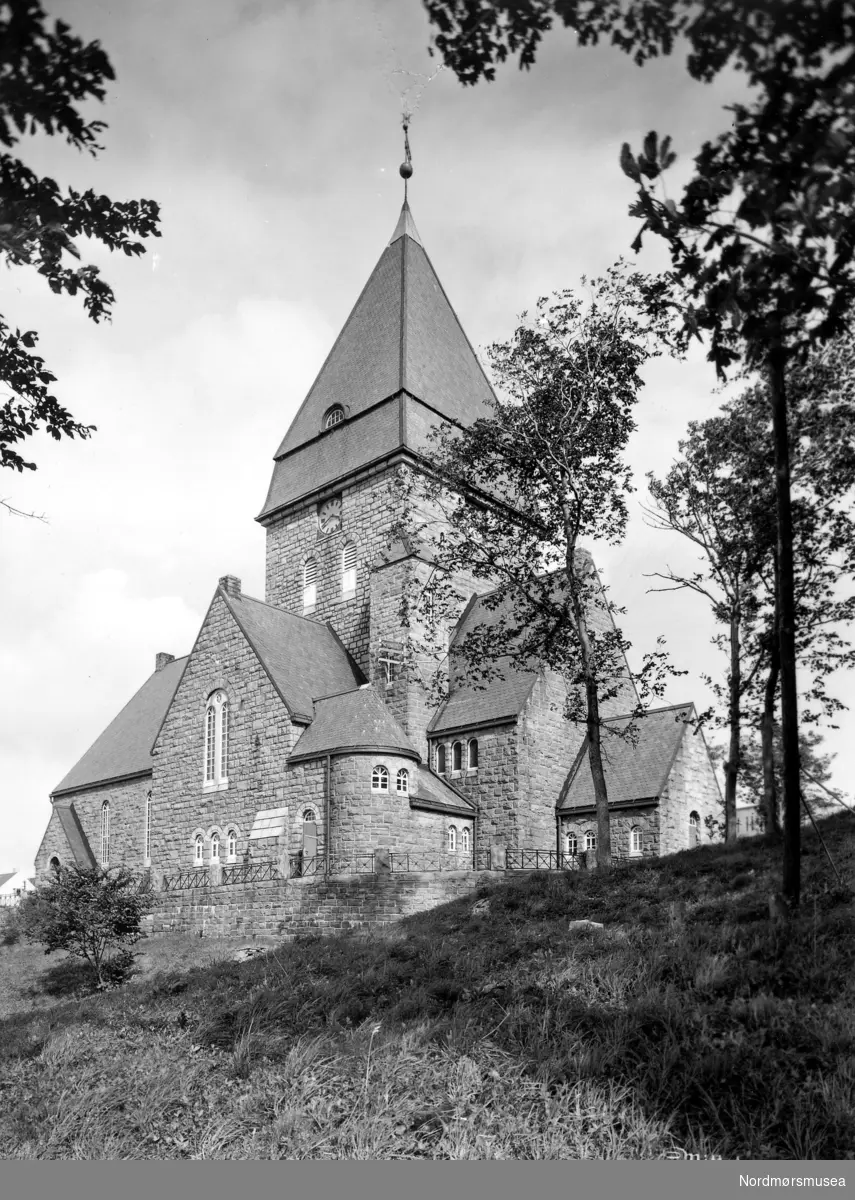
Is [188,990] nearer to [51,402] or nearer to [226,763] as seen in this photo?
[51,402]

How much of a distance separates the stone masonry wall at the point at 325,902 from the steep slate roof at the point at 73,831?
17573 mm

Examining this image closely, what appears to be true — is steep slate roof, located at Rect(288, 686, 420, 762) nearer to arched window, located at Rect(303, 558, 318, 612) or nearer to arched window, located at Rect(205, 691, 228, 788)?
arched window, located at Rect(205, 691, 228, 788)

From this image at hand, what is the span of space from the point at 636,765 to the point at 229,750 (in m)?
13.0

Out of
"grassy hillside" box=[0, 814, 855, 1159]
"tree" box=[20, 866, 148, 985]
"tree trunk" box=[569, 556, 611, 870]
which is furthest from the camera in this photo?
"tree" box=[20, 866, 148, 985]

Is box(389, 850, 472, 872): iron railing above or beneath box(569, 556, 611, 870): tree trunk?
beneath

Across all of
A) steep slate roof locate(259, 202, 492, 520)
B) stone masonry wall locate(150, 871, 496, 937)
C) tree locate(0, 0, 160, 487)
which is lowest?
stone masonry wall locate(150, 871, 496, 937)

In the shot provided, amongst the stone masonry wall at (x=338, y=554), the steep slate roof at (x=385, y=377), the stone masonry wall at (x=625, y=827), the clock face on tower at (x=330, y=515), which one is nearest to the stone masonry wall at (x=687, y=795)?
the stone masonry wall at (x=625, y=827)

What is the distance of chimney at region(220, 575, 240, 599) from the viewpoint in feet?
109

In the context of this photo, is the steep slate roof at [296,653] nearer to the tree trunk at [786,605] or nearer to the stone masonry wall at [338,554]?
the stone masonry wall at [338,554]

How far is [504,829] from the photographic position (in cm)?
2961

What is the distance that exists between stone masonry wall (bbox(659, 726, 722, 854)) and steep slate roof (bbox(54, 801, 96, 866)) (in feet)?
80.6

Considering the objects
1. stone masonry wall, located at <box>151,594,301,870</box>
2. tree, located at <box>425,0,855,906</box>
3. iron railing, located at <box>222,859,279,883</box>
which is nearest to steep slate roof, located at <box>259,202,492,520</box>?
stone masonry wall, located at <box>151,594,301,870</box>

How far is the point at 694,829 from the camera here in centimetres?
2980

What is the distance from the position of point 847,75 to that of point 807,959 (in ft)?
23.6
